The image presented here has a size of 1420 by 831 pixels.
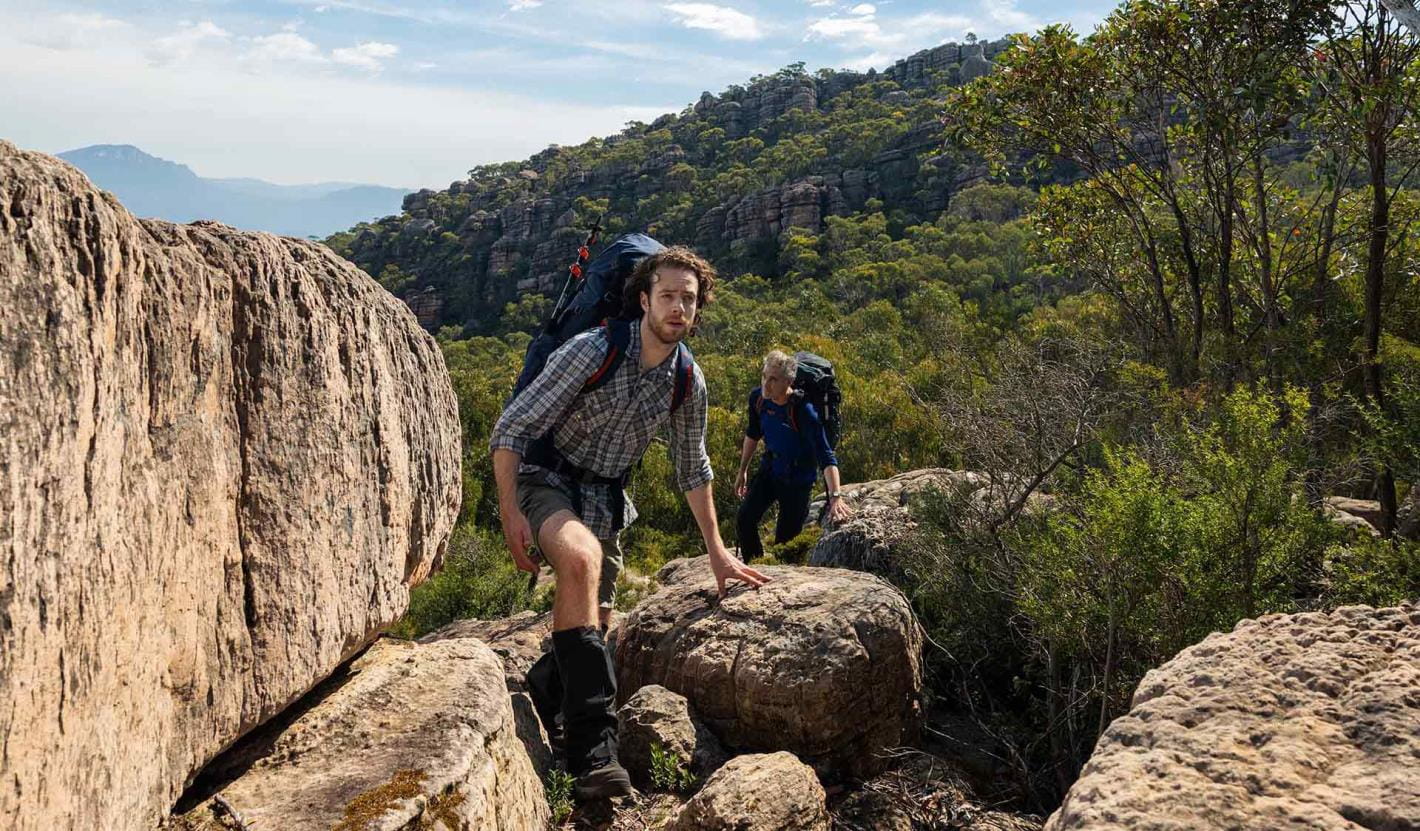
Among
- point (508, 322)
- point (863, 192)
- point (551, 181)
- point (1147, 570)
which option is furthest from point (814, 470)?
point (551, 181)

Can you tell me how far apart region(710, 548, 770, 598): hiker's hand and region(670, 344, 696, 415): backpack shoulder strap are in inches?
27.5

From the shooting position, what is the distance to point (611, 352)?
3.41 metres

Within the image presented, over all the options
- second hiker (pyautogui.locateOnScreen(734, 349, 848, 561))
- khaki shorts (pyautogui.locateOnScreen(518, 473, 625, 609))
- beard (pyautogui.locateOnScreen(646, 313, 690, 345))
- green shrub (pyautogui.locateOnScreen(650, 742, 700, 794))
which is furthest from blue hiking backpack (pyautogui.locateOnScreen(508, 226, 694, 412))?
second hiker (pyautogui.locateOnScreen(734, 349, 848, 561))

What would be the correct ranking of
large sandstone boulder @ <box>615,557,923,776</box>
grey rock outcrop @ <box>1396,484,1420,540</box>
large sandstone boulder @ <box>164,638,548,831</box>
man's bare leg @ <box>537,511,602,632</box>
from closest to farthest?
large sandstone boulder @ <box>164,638,548,831</box>, man's bare leg @ <box>537,511,602,632</box>, large sandstone boulder @ <box>615,557,923,776</box>, grey rock outcrop @ <box>1396,484,1420,540</box>

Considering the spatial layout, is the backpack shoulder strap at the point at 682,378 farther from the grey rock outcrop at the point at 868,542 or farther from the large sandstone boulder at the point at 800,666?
the grey rock outcrop at the point at 868,542

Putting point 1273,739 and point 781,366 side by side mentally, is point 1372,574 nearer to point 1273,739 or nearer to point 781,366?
point 1273,739

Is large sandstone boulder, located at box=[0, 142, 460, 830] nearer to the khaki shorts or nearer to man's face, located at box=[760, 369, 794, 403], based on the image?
the khaki shorts

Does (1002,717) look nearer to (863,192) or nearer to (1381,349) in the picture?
(1381,349)

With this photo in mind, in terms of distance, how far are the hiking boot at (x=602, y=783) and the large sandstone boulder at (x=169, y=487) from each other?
35.2 inches

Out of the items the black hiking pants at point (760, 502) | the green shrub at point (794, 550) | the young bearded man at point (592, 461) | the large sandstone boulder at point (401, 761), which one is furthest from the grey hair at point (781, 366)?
the large sandstone boulder at point (401, 761)

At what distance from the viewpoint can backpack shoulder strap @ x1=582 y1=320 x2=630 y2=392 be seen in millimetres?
3389

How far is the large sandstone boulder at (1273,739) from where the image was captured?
1.50 m

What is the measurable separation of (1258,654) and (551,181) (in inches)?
3244

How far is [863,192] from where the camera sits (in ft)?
186
